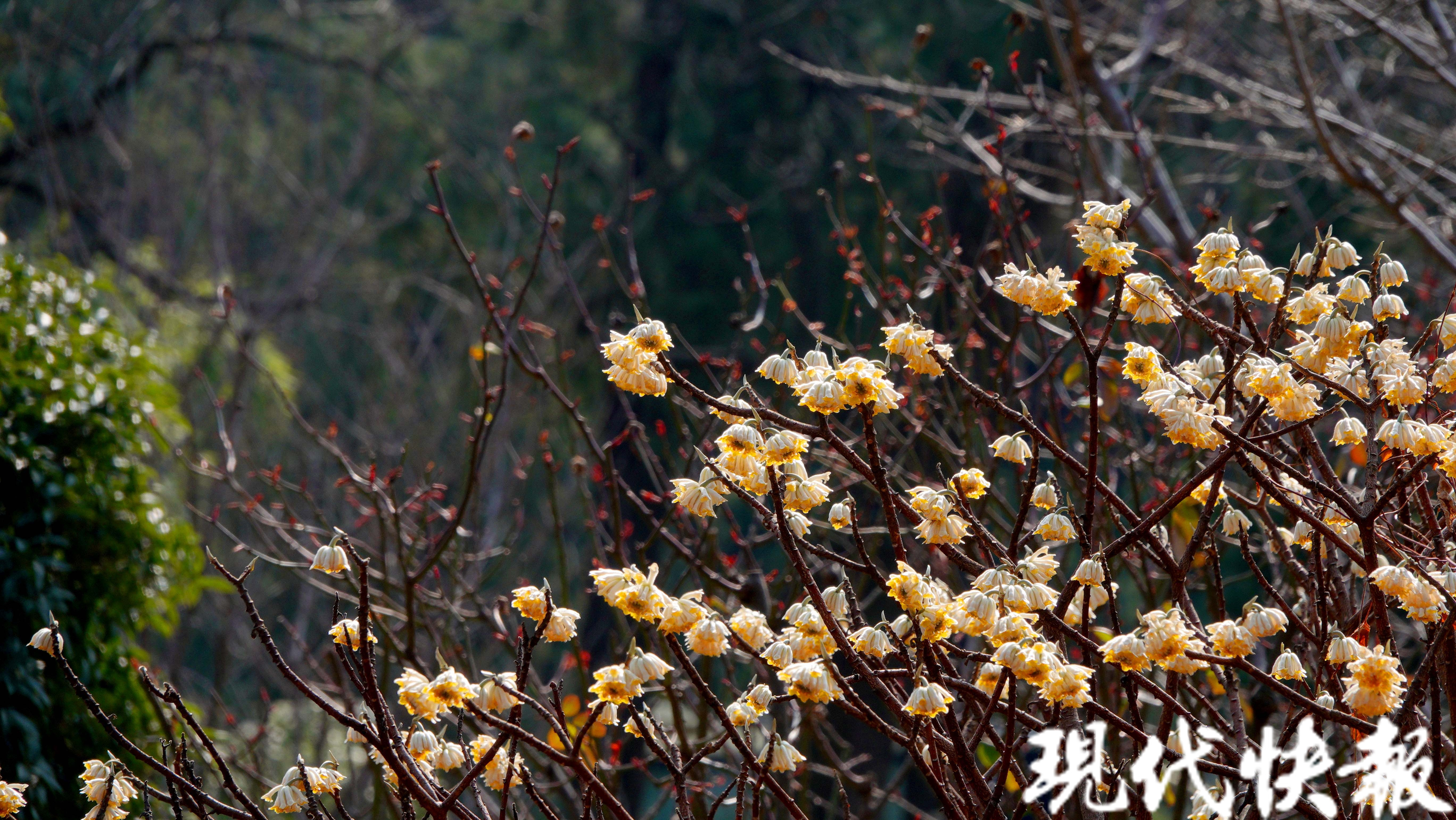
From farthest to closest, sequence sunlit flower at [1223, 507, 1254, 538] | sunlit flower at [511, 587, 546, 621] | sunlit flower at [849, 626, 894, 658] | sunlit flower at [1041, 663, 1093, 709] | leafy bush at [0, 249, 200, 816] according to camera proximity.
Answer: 1. leafy bush at [0, 249, 200, 816]
2. sunlit flower at [1223, 507, 1254, 538]
3. sunlit flower at [849, 626, 894, 658]
4. sunlit flower at [511, 587, 546, 621]
5. sunlit flower at [1041, 663, 1093, 709]

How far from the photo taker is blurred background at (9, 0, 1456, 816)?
11.3 ft

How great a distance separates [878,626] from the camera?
155 centimetres

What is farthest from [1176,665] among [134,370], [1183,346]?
[134,370]

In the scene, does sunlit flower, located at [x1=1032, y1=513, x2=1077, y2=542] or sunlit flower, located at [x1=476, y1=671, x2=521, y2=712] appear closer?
sunlit flower, located at [x1=476, y1=671, x2=521, y2=712]

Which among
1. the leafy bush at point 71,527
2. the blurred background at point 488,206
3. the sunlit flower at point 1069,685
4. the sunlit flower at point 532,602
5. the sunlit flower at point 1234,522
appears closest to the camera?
the sunlit flower at point 1069,685

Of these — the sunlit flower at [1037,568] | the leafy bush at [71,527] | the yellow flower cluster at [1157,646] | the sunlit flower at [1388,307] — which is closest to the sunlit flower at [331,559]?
the sunlit flower at [1037,568]

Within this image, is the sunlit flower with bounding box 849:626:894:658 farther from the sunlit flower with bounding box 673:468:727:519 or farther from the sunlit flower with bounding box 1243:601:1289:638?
the sunlit flower with bounding box 1243:601:1289:638

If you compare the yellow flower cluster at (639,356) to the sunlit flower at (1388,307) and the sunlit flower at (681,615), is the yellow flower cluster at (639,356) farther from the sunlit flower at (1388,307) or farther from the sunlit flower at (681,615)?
the sunlit flower at (1388,307)

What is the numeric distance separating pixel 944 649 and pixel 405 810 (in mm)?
749

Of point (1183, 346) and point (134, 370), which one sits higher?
point (134, 370)

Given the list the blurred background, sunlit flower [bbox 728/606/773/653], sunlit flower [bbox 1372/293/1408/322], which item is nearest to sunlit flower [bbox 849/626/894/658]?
sunlit flower [bbox 728/606/773/653]

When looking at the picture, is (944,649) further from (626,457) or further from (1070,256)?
(626,457)

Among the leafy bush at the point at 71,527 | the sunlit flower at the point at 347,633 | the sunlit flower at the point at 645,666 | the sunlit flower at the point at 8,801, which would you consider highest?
the leafy bush at the point at 71,527

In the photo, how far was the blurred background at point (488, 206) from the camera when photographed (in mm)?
3436
